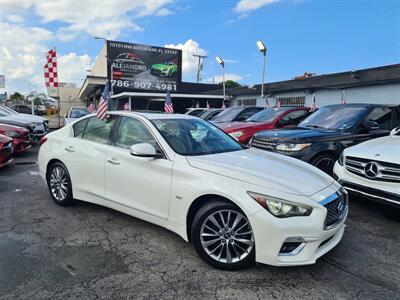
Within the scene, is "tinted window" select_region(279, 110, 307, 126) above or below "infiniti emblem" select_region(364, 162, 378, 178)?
above

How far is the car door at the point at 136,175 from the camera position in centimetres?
356

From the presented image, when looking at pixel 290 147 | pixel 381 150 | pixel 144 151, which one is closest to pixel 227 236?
pixel 144 151

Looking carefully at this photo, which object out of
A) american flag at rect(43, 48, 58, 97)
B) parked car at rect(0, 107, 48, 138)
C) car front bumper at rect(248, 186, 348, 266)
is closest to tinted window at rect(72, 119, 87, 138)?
car front bumper at rect(248, 186, 348, 266)

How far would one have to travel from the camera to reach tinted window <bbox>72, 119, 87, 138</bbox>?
4.90 m

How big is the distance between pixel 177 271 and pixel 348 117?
203 inches

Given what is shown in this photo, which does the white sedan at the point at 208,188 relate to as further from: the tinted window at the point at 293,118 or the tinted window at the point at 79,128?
the tinted window at the point at 293,118

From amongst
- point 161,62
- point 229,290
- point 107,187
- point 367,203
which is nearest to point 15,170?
point 107,187

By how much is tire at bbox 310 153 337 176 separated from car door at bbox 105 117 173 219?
3364 millimetres

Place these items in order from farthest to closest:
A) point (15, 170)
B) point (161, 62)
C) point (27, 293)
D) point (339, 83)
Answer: point (161, 62) → point (339, 83) → point (15, 170) → point (27, 293)

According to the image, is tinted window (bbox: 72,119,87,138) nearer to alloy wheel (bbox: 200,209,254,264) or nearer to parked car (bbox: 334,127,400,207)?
alloy wheel (bbox: 200,209,254,264)

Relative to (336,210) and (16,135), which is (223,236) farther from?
(16,135)

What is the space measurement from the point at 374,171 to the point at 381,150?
0.40 meters

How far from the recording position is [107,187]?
4184 mm

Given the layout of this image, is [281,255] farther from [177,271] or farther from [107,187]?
[107,187]
